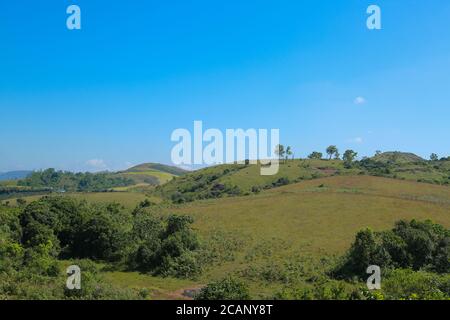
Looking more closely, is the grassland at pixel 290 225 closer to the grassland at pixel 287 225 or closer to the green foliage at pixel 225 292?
the grassland at pixel 287 225

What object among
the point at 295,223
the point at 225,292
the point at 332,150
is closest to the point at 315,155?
the point at 332,150

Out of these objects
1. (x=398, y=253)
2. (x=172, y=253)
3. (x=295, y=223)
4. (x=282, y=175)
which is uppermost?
(x=282, y=175)

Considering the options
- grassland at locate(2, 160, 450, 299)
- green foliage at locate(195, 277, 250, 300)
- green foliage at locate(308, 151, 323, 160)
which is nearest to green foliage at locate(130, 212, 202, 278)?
grassland at locate(2, 160, 450, 299)

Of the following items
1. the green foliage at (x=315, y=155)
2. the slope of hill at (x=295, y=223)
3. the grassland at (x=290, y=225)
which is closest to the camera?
the grassland at (x=290, y=225)

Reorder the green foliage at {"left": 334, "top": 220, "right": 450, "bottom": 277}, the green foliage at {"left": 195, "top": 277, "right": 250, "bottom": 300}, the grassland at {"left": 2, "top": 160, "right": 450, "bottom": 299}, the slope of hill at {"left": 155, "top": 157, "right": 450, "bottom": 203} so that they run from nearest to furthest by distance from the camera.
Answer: the green foliage at {"left": 195, "top": 277, "right": 250, "bottom": 300}
the green foliage at {"left": 334, "top": 220, "right": 450, "bottom": 277}
the grassland at {"left": 2, "top": 160, "right": 450, "bottom": 299}
the slope of hill at {"left": 155, "top": 157, "right": 450, "bottom": 203}

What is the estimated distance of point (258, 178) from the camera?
132 metres

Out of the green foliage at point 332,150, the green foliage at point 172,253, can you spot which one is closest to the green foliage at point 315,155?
the green foliage at point 332,150

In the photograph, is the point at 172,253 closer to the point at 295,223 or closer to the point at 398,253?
the point at 398,253

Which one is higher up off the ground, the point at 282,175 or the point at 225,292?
the point at 282,175

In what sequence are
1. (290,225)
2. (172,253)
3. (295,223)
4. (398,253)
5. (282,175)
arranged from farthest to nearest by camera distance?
(282,175) < (295,223) < (290,225) < (172,253) < (398,253)

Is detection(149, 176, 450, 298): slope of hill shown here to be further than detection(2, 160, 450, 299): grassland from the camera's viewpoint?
Yes

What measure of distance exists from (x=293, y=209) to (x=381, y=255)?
92.2ft

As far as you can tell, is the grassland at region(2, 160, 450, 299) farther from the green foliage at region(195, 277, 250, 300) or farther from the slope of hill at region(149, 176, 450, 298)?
the green foliage at region(195, 277, 250, 300)

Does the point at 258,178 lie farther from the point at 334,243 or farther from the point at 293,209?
the point at 334,243
